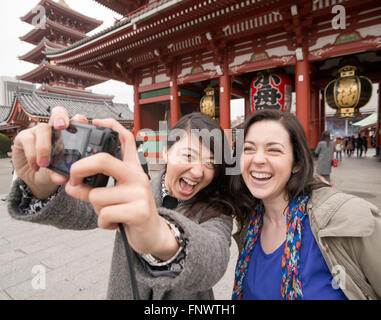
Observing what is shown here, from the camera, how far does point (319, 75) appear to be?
870 cm

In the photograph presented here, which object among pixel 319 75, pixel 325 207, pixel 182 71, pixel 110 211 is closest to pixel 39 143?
pixel 110 211

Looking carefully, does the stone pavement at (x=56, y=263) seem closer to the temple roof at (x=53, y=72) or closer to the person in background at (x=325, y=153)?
the person in background at (x=325, y=153)

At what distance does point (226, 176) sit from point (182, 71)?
6.90 metres

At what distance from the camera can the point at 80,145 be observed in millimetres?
507

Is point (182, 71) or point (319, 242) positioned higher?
point (182, 71)

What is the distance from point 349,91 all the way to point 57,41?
21258mm

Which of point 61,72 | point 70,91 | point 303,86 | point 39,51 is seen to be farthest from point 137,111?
point 39,51

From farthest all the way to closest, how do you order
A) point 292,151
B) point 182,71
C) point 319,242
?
point 182,71 → point 292,151 → point 319,242

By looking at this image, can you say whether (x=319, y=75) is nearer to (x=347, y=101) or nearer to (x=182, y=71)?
(x=347, y=101)

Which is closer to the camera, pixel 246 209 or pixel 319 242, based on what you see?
pixel 319 242

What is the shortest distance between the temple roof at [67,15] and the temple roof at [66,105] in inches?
291

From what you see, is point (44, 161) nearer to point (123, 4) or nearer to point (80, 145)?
point (80, 145)
